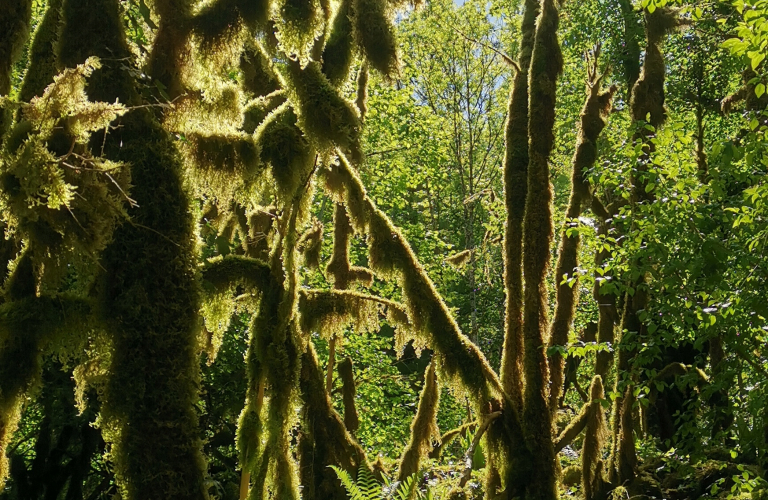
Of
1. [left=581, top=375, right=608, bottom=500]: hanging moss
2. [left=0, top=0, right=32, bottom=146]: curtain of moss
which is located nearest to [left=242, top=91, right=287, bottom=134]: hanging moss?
[left=0, top=0, right=32, bottom=146]: curtain of moss

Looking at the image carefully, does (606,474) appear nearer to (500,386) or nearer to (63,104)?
(500,386)

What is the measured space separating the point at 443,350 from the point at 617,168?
2.94 m

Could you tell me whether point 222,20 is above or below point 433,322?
above

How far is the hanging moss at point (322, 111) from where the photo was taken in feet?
16.7

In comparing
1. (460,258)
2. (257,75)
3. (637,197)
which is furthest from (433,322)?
(460,258)

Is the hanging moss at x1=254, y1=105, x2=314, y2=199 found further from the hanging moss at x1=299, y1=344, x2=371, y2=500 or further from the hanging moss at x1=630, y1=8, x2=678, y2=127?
the hanging moss at x1=630, y1=8, x2=678, y2=127

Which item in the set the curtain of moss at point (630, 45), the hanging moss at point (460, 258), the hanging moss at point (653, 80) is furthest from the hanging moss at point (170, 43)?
the curtain of moss at point (630, 45)

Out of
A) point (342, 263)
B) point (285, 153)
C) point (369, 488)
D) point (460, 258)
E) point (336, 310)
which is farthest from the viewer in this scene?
point (460, 258)

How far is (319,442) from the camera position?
25.5 ft

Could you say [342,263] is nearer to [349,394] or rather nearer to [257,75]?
[349,394]

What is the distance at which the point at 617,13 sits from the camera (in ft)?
46.2

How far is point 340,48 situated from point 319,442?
431 centimetres

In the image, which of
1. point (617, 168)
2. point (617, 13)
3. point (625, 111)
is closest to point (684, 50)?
point (617, 13)

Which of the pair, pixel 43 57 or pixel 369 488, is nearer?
pixel 43 57
